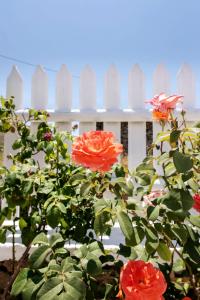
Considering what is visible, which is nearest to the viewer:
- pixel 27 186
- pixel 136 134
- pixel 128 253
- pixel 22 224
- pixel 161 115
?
pixel 128 253

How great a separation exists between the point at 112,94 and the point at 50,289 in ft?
6.11

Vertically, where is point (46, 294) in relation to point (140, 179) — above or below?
below

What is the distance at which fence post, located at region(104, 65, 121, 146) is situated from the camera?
2342mm

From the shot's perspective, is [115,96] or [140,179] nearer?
[140,179]

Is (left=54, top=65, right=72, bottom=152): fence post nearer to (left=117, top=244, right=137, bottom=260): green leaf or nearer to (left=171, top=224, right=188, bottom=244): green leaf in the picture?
(left=117, top=244, right=137, bottom=260): green leaf

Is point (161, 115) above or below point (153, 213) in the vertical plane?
above

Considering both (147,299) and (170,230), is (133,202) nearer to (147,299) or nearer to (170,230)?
(170,230)

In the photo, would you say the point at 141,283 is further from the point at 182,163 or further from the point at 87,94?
the point at 87,94

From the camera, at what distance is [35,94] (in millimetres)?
2420

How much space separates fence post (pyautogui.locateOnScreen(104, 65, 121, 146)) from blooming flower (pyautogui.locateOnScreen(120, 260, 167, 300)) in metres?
1.61

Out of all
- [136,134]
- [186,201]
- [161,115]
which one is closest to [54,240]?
[186,201]

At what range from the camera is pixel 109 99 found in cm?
239

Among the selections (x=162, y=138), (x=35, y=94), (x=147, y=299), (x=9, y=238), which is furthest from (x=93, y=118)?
(x=147, y=299)

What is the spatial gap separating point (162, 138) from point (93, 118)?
1.43 m
